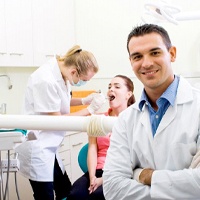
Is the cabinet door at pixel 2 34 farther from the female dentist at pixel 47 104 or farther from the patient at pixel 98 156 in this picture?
the patient at pixel 98 156

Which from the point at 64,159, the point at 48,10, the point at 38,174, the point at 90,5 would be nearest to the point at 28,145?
the point at 38,174

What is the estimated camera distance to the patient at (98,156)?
220cm

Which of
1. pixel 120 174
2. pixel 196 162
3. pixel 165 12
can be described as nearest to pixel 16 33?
pixel 165 12

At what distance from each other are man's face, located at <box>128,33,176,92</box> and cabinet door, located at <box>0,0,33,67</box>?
2.09 meters

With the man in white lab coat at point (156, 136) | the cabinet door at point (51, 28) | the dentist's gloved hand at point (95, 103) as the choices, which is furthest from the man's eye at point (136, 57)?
the cabinet door at point (51, 28)

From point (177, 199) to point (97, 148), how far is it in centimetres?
127

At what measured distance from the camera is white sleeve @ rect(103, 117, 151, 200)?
4.56ft

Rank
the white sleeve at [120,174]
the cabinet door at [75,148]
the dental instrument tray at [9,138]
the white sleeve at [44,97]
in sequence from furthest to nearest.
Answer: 1. the cabinet door at [75,148]
2. the white sleeve at [44,97]
3. the dental instrument tray at [9,138]
4. the white sleeve at [120,174]

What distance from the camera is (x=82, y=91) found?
4004 mm

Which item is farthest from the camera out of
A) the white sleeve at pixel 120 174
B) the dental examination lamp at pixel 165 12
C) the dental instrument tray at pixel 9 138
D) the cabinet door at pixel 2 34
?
the cabinet door at pixel 2 34

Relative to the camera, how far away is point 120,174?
1446 mm

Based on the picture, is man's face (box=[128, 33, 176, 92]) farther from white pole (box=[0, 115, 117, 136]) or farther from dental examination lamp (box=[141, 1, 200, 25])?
dental examination lamp (box=[141, 1, 200, 25])

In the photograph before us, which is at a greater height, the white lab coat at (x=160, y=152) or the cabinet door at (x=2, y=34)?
the cabinet door at (x=2, y=34)

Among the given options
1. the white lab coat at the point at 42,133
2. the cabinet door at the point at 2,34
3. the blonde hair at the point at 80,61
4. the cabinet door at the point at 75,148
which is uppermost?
the cabinet door at the point at 2,34
